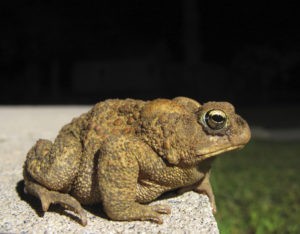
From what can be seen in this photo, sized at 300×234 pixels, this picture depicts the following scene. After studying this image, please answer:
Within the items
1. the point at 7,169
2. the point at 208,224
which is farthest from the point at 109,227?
the point at 7,169

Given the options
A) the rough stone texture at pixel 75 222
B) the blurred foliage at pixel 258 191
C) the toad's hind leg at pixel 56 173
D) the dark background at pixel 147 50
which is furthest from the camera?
the dark background at pixel 147 50

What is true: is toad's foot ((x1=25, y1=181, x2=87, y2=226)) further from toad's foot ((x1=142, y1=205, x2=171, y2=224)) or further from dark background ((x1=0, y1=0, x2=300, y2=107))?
dark background ((x1=0, y1=0, x2=300, y2=107))

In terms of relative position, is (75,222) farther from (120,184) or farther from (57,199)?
(120,184)

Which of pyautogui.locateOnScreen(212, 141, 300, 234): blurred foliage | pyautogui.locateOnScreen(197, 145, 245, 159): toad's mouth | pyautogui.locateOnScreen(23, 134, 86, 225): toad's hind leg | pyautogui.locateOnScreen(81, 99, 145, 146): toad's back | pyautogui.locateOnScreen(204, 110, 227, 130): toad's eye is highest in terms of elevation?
pyautogui.locateOnScreen(204, 110, 227, 130): toad's eye

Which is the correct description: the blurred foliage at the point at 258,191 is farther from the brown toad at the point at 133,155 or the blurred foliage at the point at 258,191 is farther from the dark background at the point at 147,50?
the dark background at the point at 147,50

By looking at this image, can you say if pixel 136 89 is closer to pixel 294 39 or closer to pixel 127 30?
pixel 127 30


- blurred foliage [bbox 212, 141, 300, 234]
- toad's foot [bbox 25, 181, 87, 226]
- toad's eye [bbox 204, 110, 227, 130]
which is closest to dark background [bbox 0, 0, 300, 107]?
blurred foliage [bbox 212, 141, 300, 234]

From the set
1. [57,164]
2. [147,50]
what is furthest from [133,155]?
[147,50]

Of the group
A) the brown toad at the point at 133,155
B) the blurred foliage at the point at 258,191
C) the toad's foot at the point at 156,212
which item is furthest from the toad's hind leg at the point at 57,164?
the blurred foliage at the point at 258,191
